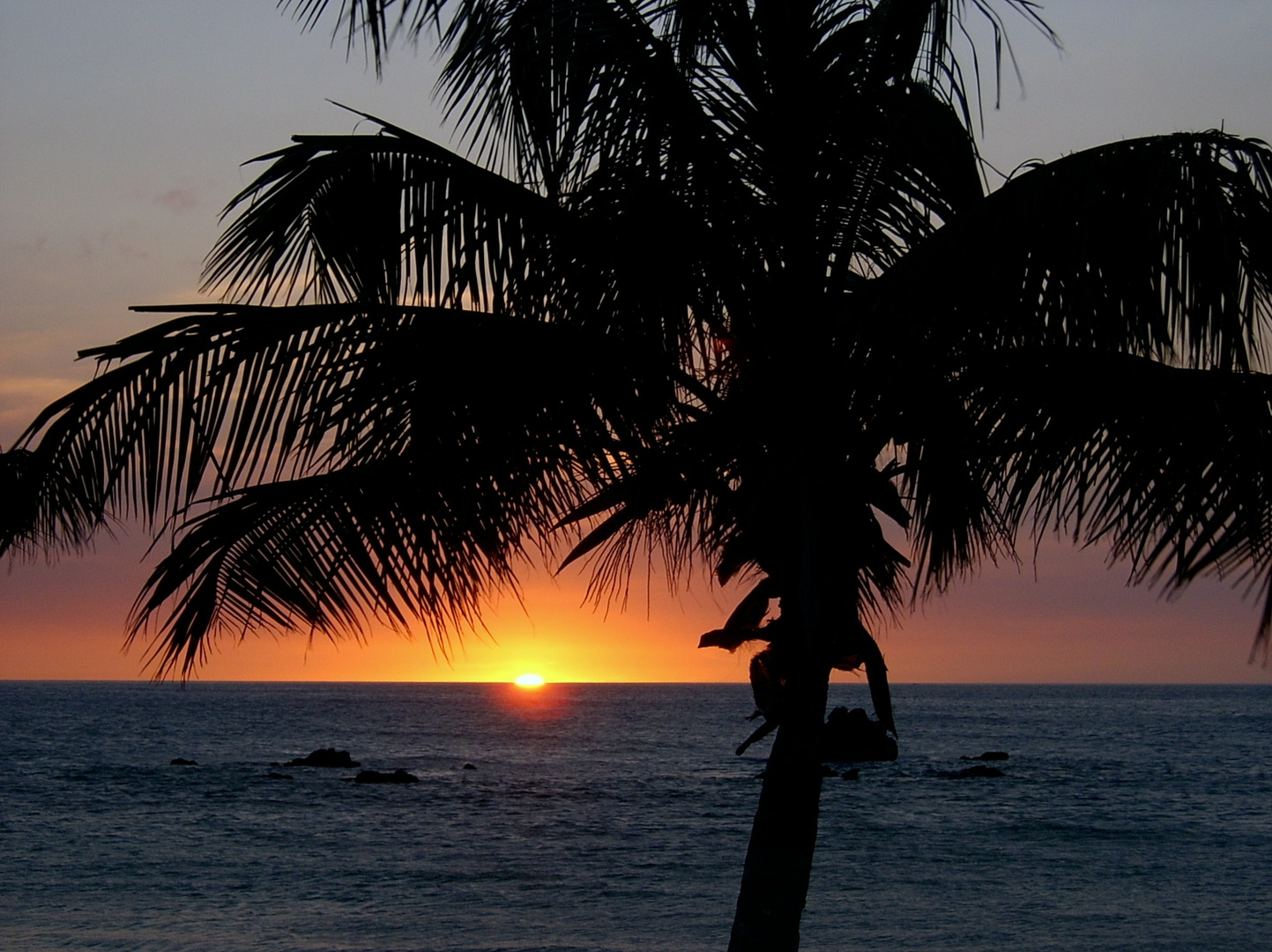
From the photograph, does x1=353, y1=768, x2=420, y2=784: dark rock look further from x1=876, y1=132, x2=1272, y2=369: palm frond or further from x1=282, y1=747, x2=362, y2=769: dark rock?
x1=876, y1=132, x2=1272, y2=369: palm frond

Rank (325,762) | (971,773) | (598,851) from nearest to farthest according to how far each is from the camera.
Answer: (598,851) → (971,773) → (325,762)

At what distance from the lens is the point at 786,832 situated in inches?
188

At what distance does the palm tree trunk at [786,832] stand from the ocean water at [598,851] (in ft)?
50.1

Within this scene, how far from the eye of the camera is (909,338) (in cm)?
477

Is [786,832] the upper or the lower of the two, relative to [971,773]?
upper

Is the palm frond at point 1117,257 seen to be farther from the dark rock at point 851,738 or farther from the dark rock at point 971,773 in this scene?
the dark rock at point 971,773

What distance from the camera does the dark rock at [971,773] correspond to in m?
51.0

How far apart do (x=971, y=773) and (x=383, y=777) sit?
25471 mm

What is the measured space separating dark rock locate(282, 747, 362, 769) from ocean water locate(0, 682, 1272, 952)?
1.53 m

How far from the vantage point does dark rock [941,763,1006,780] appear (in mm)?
50969

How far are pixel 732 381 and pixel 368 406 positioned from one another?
1593 millimetres

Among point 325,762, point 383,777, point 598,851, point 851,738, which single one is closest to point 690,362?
point 598,851

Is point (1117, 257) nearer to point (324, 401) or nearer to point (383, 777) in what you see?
point (324, 401)

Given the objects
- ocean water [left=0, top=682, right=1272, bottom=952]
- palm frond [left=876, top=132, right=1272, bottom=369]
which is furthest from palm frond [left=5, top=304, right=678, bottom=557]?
ocean water [left=0, top=682, right=1272, bottom=952]
